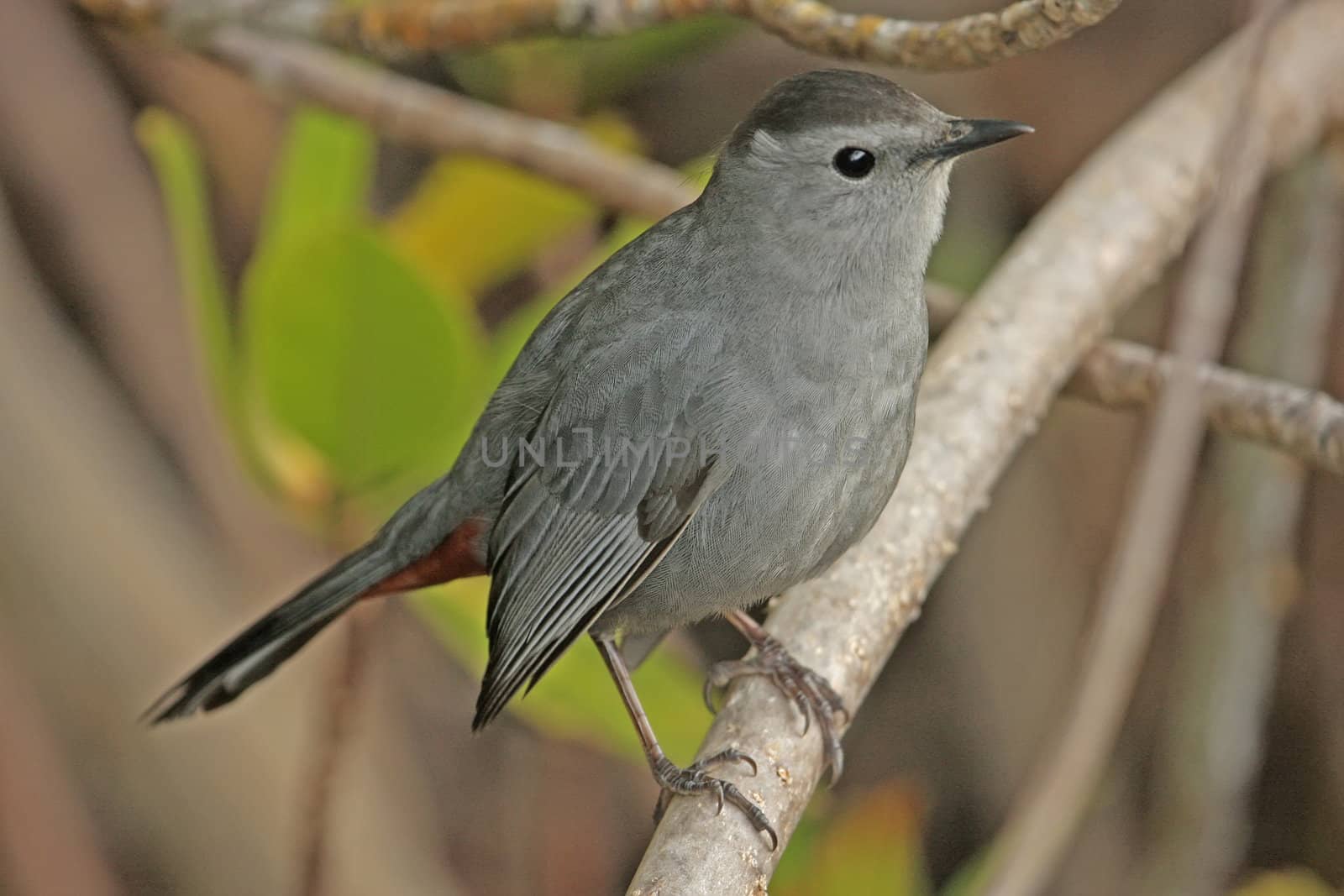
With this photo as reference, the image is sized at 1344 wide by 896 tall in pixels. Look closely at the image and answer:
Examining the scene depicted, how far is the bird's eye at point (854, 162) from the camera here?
2287mm

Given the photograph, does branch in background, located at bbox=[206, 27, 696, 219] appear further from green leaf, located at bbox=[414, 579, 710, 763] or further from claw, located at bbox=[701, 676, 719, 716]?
claw, located at bbox=[701, 676, 719, 716]

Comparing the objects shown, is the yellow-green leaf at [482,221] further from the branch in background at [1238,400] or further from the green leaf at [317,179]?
the branch in background at [1238,400]

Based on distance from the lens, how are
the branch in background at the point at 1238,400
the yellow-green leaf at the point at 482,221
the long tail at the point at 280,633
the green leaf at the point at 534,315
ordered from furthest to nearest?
the yellow-green leaf at the point at 482,221 → the green leaf at the point at 534,315 → the long tail at the point at 280,633 → the branch in background at the point at 1238,400

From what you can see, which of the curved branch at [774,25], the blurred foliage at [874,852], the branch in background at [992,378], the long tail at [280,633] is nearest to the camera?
the curved branch at [774,25]

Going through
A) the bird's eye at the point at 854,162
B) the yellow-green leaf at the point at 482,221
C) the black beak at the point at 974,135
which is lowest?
the yellow-green leaf at the point at 482,221

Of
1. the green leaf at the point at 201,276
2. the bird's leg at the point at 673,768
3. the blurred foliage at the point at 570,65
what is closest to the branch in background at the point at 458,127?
the blurred foliage at the point at 570,65

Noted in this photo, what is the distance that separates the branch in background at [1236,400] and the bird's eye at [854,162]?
0.59 meters

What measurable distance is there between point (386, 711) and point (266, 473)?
5.90 feet

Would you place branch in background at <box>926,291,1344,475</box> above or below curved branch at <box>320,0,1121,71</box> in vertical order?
below

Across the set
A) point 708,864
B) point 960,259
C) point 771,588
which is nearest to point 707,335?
point 771,588

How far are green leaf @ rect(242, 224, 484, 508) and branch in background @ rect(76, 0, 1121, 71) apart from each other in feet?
1.79

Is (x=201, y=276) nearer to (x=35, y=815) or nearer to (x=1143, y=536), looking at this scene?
(x=1143, y=536)

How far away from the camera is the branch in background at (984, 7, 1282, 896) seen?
2.17 m

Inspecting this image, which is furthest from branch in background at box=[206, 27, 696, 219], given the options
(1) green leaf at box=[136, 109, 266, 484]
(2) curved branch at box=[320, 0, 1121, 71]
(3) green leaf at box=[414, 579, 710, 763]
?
(3) green leaf at box=[414, 579, 710, 763]
